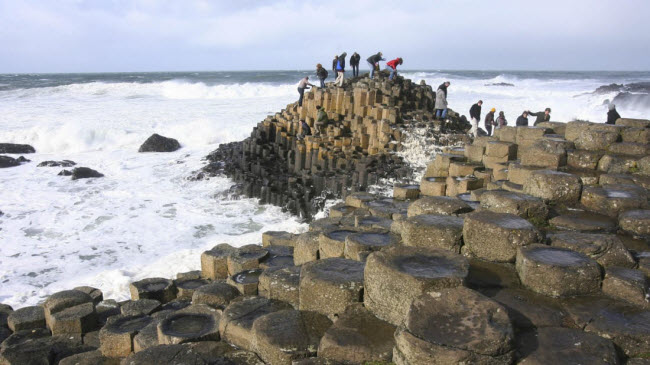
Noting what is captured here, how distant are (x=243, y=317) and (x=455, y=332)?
235cm

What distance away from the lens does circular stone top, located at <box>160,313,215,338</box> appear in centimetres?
437

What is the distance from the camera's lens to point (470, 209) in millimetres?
5320

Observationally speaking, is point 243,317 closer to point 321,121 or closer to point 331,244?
point 331,244

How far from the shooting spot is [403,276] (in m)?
3.28

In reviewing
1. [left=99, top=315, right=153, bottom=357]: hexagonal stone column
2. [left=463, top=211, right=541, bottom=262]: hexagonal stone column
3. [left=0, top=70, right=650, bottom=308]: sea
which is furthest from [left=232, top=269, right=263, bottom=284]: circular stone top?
[left=463, top=211, right=541, bottom=262]: hexagonal stone column

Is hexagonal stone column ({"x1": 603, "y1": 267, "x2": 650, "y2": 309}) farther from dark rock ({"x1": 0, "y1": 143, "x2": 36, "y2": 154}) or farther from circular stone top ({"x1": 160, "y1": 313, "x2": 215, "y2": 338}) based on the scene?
dark rock ({"x1": 0, "y1": 143, "x2": 36, "y2": 154})

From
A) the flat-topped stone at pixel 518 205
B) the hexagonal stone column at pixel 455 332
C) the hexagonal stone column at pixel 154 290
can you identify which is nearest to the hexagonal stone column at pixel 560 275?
the hexagonal stone column at pixel 455 332

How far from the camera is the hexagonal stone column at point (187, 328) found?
425 centimetres

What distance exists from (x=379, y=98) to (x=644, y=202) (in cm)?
1084

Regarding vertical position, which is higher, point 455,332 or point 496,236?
point 496,236

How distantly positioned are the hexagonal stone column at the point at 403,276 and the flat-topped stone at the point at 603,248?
48.9 inches

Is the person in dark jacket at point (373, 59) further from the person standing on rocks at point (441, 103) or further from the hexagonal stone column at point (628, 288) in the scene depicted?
the hexagonal stone column at point (628, 288)

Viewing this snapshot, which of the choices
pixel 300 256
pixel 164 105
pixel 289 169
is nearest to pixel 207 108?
pixel 164 105

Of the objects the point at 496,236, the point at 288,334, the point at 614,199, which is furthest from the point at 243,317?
the point at 614,199
